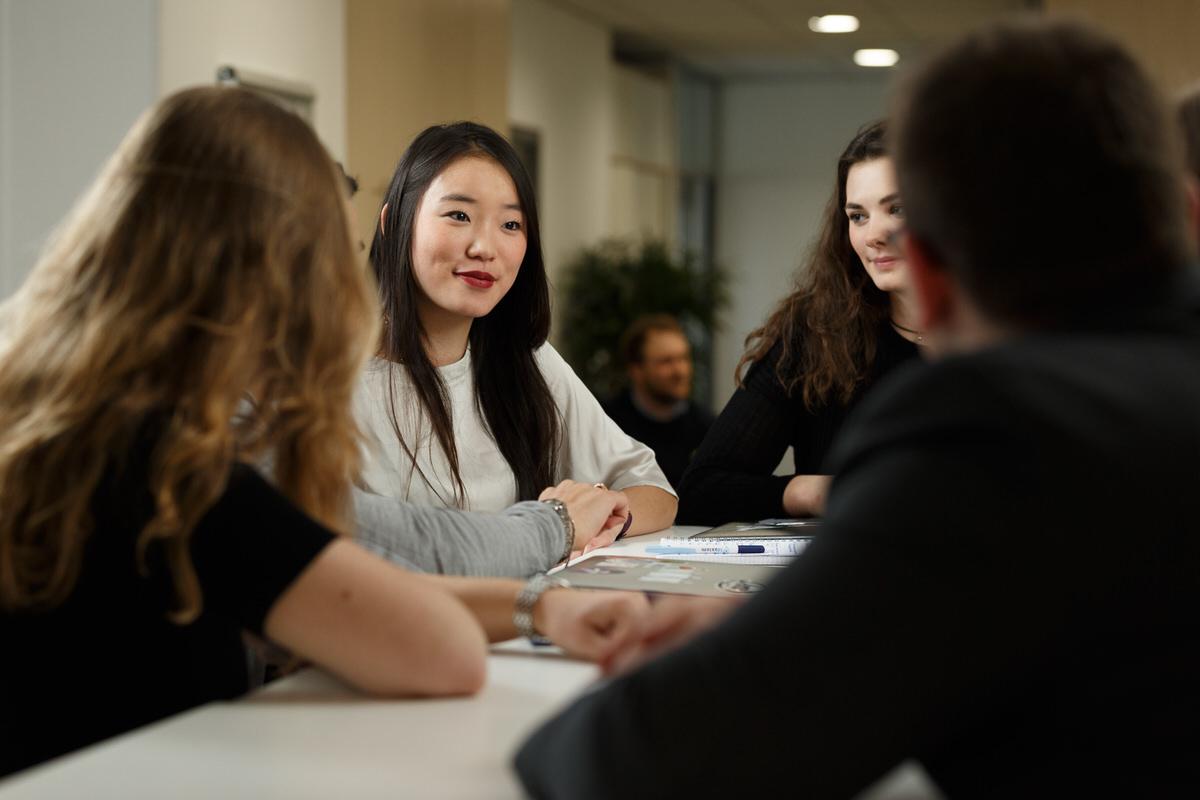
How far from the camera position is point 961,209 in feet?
2.49

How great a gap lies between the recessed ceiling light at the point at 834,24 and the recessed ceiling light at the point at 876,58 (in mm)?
746

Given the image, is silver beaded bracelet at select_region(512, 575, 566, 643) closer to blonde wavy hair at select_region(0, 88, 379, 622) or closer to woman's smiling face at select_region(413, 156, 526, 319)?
blonde wavy hair at select_region(0, 88, 379, 622)

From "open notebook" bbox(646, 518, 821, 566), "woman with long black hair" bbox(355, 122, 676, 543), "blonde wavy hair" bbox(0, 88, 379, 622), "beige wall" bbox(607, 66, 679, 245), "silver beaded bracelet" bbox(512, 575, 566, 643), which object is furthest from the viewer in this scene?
"beige wall" bbox(607, 66, 679, 245)

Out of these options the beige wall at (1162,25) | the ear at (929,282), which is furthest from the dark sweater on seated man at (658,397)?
the ear at (929,282)

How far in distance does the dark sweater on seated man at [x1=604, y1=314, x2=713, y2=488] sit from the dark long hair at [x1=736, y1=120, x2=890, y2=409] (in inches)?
128

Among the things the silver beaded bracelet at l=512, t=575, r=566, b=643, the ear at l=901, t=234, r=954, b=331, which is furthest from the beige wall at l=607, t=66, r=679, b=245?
the ear at l=901, t=234, r=954, b=331

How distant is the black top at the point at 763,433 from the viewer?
2.47 m

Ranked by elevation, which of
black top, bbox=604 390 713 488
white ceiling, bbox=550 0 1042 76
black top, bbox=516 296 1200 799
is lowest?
black top, bbox=604 390 713 488

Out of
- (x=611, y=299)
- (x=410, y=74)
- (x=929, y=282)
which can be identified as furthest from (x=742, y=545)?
(x=611, y=299)

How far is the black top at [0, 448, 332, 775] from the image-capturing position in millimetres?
1110

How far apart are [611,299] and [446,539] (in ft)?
22.0

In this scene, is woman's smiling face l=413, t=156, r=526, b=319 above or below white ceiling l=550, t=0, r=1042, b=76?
below

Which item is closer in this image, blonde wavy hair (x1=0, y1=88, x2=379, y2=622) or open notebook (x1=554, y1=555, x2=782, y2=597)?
blonde wavy hair (x1=0, y1=88, x2=379, y2=622)

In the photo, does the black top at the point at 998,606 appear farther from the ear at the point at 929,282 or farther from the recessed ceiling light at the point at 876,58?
the recessed ceiling light at the point at 876,58
